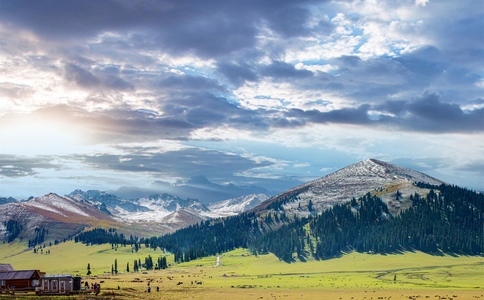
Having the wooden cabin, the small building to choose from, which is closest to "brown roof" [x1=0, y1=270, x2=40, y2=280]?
the small building

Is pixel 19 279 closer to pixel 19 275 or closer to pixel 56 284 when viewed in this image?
pixel 19 275

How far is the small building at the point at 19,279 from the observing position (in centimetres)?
11962

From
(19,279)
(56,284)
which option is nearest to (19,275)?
(19,279)

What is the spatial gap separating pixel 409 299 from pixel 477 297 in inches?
764

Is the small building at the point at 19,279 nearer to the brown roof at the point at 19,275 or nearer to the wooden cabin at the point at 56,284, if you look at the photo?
the brown roof at the point at 19,275

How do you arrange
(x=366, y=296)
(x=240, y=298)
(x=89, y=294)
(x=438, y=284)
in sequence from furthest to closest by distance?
(x=438, y=284), (x=366, y=296), (x=240, y=298), (x=89, y=294)

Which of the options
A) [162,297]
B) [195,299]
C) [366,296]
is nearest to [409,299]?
[366,296]

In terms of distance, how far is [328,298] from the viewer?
120m

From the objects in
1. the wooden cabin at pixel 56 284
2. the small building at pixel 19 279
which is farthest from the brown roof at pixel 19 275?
the wooden cabin at pixel 56 284

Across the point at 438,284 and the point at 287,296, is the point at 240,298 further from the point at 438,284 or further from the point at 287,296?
the point at 438,284

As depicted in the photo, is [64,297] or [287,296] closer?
[64,297]

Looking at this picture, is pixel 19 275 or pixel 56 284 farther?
pixel 19 275

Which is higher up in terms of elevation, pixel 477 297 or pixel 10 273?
pixel 10 273

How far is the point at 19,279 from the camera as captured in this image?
120500 millimetres
